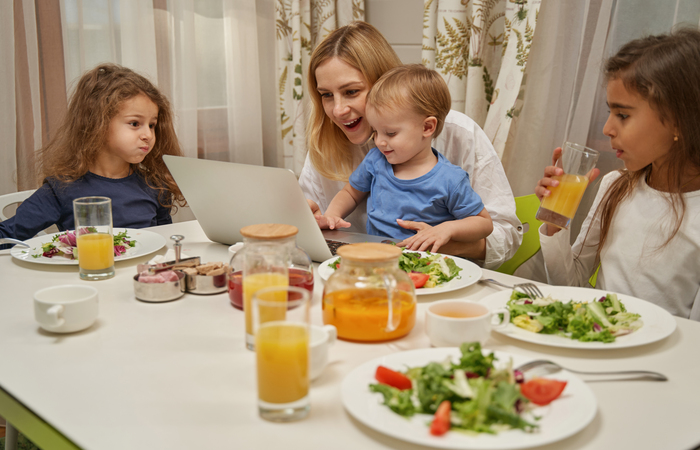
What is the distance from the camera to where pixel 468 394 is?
0.60 m

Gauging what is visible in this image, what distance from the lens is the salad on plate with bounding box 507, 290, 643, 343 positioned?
0.84 m

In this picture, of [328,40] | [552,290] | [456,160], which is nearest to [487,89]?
[456,160]

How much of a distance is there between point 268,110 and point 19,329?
230cm

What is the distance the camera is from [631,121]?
1222 mm

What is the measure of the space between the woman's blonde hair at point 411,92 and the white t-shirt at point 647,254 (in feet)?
1.60

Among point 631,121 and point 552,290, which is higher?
point 631,121

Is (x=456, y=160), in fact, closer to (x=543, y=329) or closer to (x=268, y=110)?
(x=543, y=329)

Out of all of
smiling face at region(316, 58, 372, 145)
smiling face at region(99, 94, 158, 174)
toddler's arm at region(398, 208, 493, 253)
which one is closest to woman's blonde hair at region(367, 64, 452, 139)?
smiling face at region(316, 58, 372, 145)

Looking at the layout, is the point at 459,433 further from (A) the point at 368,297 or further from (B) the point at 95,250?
(B) the point at 95,250

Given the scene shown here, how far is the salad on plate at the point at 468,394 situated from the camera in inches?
23.0

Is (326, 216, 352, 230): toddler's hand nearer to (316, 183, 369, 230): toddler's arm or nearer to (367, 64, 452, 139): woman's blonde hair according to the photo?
(316, 183, 369, 230): toddler's arm

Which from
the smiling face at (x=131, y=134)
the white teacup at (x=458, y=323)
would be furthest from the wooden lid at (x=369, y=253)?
the smiling face at (x=131, y=134)

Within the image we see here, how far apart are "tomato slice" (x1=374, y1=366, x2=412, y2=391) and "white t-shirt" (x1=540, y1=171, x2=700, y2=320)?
2.71 feet

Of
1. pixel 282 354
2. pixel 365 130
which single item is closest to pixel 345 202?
pixel 365 130
